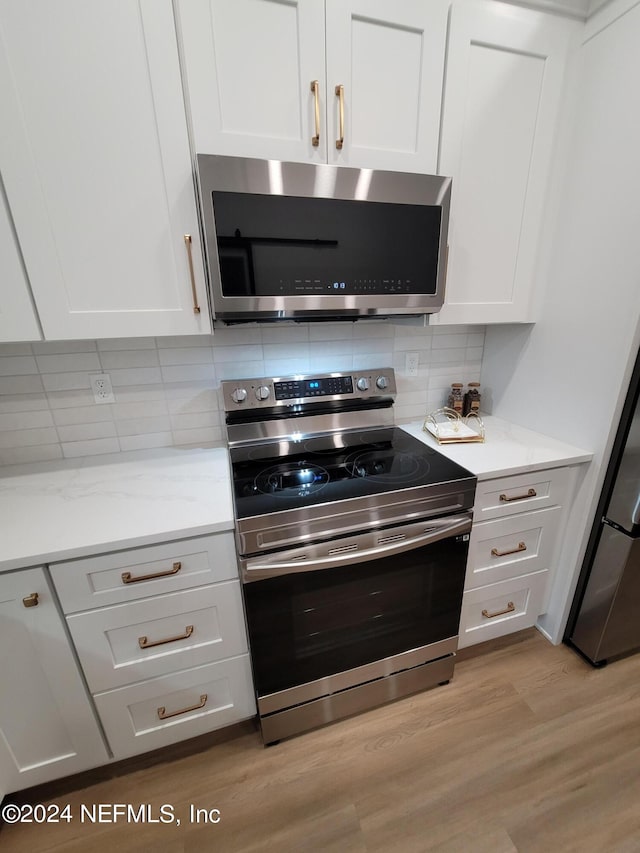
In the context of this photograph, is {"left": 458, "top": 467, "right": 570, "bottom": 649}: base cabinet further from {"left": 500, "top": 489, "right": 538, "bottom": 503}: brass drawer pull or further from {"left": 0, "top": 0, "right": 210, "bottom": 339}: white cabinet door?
{"left": 0, "top": 0, "right": 210, "bottom": 339}: white cabinet door

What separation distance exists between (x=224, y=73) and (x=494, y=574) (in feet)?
6.07

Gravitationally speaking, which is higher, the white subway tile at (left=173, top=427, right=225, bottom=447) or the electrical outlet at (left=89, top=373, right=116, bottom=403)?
the electrical outlet at (left=89, top=373, right=116, bottom=403)

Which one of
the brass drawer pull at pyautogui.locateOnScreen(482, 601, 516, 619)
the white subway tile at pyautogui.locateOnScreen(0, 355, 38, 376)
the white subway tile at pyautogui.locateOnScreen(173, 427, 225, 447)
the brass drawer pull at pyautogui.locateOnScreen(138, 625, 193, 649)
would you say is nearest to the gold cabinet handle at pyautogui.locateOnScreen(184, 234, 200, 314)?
the white subway tile at pyautogui.locateOnScreen(173, 427, 225, 447)

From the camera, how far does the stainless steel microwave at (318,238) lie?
98 cm

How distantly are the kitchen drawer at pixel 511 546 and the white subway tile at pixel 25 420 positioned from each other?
1636 millimetres

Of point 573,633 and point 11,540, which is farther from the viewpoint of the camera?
point 573,633

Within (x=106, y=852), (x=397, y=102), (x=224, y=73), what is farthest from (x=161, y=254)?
(x=106, y=852)

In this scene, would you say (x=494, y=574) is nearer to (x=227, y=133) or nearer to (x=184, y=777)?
(x=184, y=777)

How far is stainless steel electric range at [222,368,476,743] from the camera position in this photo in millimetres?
1034

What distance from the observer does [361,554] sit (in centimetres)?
108

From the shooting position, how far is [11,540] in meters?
0.93

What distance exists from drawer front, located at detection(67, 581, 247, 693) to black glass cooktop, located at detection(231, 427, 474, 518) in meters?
0.30

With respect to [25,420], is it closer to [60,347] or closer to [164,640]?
[60,347]

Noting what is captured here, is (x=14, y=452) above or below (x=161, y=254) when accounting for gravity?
below
